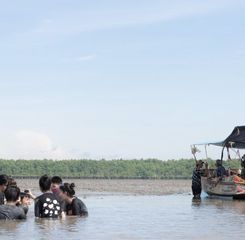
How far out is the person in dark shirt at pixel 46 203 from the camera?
48.3 feet

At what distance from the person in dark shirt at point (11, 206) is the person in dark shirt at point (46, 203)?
40 cm

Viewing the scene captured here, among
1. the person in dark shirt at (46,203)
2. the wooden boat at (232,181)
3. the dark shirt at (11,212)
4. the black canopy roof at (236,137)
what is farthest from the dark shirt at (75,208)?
the black canopy roof at (236,137)

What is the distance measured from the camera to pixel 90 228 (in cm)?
1564

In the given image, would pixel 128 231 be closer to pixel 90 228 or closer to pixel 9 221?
pixel 90 228

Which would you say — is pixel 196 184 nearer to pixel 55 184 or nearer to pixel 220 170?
pixel 220 170

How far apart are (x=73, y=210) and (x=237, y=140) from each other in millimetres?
14955

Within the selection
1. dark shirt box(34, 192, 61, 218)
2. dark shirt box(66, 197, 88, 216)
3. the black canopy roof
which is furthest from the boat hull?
dark shirt box(34, 192, 61, 218)

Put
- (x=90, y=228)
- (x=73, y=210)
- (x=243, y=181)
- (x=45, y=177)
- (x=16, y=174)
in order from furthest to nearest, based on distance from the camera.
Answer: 1. (x=16, y=174)
2. (x=243, y=181)
3. (x=73, y=210)
4. (x=90, y=228)
5. (x=45, y=177)

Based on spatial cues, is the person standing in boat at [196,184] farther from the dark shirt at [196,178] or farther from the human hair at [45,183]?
the human hair at [45,183]

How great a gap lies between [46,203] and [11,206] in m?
0.75

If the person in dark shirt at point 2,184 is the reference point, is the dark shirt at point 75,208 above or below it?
below

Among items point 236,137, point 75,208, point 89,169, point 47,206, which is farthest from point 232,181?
point 89,169

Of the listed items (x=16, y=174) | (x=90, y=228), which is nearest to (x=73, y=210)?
(x=90, y=228)

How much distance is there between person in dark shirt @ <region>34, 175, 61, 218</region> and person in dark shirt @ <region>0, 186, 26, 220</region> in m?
0.40
